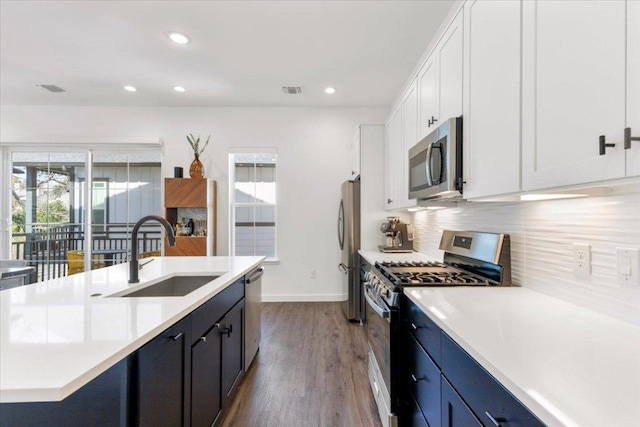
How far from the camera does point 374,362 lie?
2043 millimetres

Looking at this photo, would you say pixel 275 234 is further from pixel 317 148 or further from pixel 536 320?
pixel 536 320

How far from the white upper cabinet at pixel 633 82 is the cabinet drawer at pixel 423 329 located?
2.61ft

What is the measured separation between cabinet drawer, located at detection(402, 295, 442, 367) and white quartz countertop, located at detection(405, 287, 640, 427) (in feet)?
0.22

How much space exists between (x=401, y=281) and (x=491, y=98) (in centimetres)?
101

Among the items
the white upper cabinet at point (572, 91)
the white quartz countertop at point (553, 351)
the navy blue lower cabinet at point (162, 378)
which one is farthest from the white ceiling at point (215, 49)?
the navy blue lower cabinet at point (162, 378)

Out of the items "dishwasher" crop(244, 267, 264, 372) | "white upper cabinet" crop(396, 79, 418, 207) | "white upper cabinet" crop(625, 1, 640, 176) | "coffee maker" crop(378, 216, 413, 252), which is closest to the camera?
"white upper cabinet" crop(625, 1, 640, 176)

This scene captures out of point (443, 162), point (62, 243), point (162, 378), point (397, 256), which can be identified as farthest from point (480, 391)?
point (62, 243)

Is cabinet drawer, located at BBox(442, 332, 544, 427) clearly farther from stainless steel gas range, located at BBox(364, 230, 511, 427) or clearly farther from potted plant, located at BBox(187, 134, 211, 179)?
potted plant, located at BBox(187, 134, 211, 179)

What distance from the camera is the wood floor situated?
1.87m

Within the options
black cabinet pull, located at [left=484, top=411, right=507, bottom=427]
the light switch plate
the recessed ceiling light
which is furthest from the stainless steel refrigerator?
black cabinet pull, located at [left=484, top=411, right=507, bottom=427]

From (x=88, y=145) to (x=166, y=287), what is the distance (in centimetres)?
→ 386

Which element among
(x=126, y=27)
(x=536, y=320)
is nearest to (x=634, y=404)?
(x=536, y=320)

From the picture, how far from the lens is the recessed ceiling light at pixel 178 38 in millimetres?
2713

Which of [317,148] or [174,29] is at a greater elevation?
[174,29]
